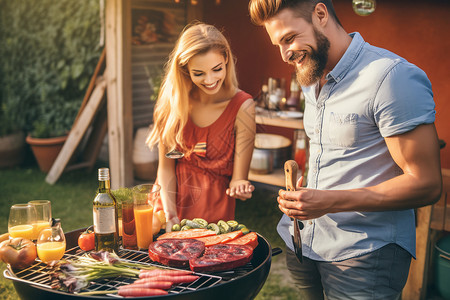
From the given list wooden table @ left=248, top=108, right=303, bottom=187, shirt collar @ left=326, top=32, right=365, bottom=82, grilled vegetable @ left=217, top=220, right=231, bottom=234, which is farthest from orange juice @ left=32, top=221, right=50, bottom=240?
wooden table @ left=248, top=108, right=303, bottom=187

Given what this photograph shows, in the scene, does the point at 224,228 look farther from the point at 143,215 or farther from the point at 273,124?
the point at 273,124

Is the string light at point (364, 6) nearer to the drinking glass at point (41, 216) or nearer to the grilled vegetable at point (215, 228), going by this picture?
the grilled vegetable at point (215, 228)

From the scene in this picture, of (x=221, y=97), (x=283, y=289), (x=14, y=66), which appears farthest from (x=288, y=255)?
(x=14, y=66)

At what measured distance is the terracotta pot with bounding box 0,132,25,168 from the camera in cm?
736

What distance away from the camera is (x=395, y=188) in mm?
1751

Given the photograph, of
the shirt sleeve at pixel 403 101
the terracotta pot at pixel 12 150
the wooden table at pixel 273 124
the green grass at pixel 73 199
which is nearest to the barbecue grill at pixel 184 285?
the shirt sleeve at pixel 403 101

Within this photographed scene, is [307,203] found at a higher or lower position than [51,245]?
higher

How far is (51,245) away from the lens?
2092 mm

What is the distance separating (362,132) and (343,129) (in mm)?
80

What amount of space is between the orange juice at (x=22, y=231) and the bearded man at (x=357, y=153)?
1.30 metres

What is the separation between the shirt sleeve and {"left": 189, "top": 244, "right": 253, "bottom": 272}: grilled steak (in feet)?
2.62

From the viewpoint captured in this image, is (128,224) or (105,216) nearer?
(105,216)

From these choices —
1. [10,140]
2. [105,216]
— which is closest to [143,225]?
[105,216]

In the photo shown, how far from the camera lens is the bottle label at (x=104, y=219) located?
2.10 meters
